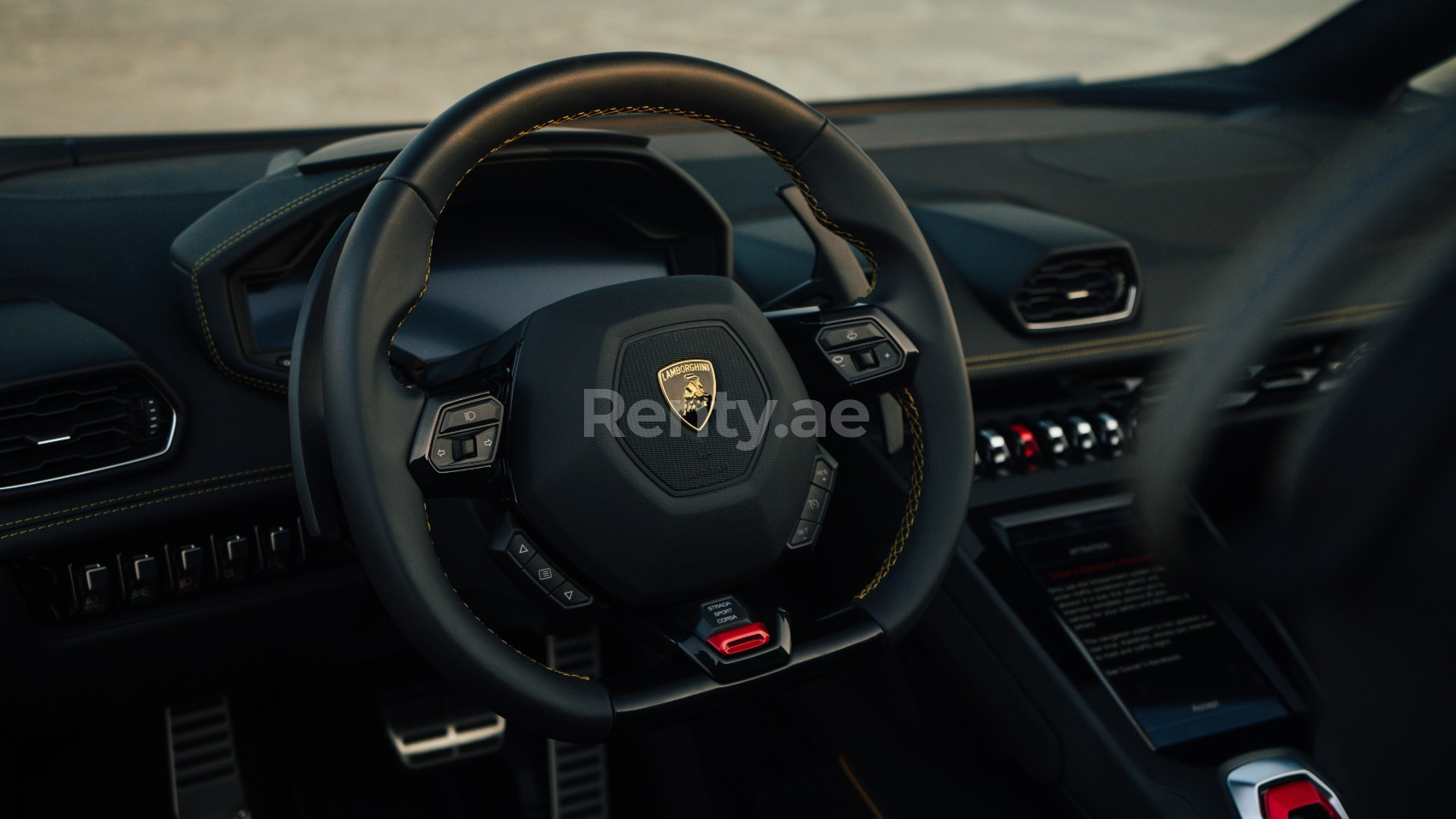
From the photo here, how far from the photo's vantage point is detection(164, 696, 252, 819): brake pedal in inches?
77.8

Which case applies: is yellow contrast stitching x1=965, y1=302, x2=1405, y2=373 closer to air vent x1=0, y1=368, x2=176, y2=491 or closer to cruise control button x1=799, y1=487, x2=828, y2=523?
cruise control button x1=799, y1=487, x2=828, y2=523

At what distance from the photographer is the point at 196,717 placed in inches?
78.5

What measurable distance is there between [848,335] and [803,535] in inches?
9.3

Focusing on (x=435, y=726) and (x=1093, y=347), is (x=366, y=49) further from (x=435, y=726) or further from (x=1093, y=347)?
(x=1093, y=347)

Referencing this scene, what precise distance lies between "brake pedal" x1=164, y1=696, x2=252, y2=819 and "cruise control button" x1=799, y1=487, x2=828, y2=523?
3.95 ft

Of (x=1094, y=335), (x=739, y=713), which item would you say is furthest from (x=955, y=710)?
(x=1094, y=335)

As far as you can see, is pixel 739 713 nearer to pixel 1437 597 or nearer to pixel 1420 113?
pixel 1437 597

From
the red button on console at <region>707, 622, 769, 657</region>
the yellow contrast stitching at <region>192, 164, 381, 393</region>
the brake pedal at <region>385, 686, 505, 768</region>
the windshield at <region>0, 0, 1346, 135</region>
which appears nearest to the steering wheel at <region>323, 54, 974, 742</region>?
the red button on console at <region>707, 622, 769, 657</region>

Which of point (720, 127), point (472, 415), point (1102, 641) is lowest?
point (1102, 641)

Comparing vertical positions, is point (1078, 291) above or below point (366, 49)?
below

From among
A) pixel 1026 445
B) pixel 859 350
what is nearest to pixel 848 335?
pixel 859 350

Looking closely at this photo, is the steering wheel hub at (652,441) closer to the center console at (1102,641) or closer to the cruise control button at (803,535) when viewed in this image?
the cruise control button at (803,535)

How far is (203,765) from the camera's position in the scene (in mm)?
1989

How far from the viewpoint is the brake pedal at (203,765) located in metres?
1.98
